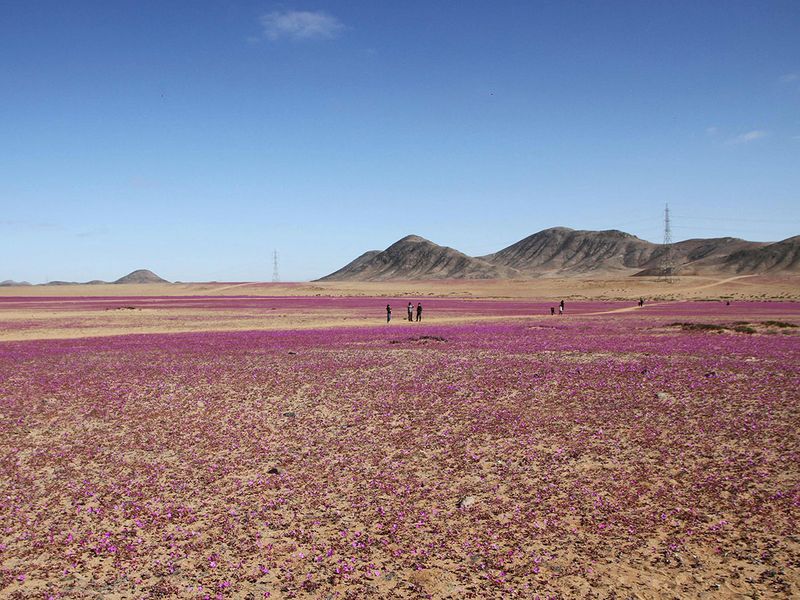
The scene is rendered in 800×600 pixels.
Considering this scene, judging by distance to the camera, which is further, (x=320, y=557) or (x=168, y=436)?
(x=168, y=436)

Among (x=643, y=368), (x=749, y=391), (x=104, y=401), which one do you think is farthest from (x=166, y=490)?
(x=643, y=368)

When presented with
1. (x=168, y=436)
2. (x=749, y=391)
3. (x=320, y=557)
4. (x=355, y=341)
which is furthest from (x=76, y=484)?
(x=355, y=341)

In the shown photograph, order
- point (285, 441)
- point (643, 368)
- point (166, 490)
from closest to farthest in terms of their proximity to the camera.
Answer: point (166, 490) → point (285, 441) → point (643, 368)

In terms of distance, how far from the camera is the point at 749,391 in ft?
60.1

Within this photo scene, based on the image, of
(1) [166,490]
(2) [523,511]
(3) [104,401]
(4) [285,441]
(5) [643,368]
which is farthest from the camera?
(5) [643,368]

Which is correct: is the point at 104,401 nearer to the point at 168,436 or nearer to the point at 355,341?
the point at 168,436

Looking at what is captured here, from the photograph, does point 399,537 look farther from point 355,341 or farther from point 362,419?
point 355,341

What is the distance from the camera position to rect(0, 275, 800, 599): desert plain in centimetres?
765

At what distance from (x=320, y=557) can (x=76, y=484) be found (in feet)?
19.2

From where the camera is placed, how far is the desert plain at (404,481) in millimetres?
7652

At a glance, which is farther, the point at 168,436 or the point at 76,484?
the point at 168,436

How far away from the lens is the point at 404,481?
36.3ft

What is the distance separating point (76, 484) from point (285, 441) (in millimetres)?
4433

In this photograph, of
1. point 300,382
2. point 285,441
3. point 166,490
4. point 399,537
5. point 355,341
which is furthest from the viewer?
point 355,341
